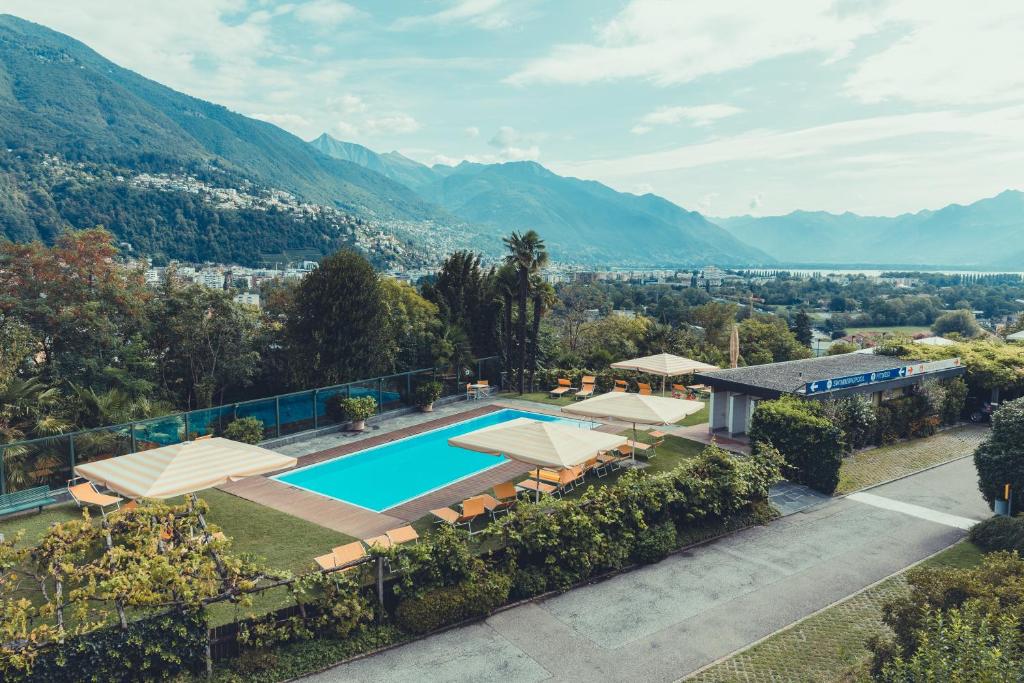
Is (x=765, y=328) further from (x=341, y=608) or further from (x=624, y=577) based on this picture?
(x=341, y=608)

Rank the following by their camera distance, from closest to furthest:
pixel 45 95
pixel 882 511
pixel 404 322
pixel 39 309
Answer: pixel 882 511, pixel 39 309, pixel 404 322, pixel 45 95

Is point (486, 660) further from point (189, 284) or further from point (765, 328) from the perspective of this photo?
point (765, 328)

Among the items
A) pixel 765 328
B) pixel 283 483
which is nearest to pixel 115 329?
pixel 283 483

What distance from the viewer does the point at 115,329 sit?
65.1 ft

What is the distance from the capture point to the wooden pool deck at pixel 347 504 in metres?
13.5

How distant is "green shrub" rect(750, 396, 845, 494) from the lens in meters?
15.6

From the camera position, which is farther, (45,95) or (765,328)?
(45,95)

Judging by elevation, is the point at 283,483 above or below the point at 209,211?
below

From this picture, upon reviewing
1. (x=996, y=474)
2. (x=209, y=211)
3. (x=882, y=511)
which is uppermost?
(x=209, y=211)

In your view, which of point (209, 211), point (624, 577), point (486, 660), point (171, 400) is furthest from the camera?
point (209, 211)

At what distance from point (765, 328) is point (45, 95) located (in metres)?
204

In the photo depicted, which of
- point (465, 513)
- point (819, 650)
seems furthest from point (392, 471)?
point (819, 650)

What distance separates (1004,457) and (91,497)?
62.7 feet

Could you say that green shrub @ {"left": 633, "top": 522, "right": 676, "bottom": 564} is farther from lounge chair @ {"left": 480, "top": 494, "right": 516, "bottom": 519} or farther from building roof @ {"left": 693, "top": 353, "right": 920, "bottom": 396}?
building roof @ {"left": 693, "top": 353, "right": 920, "bottom": 396}
